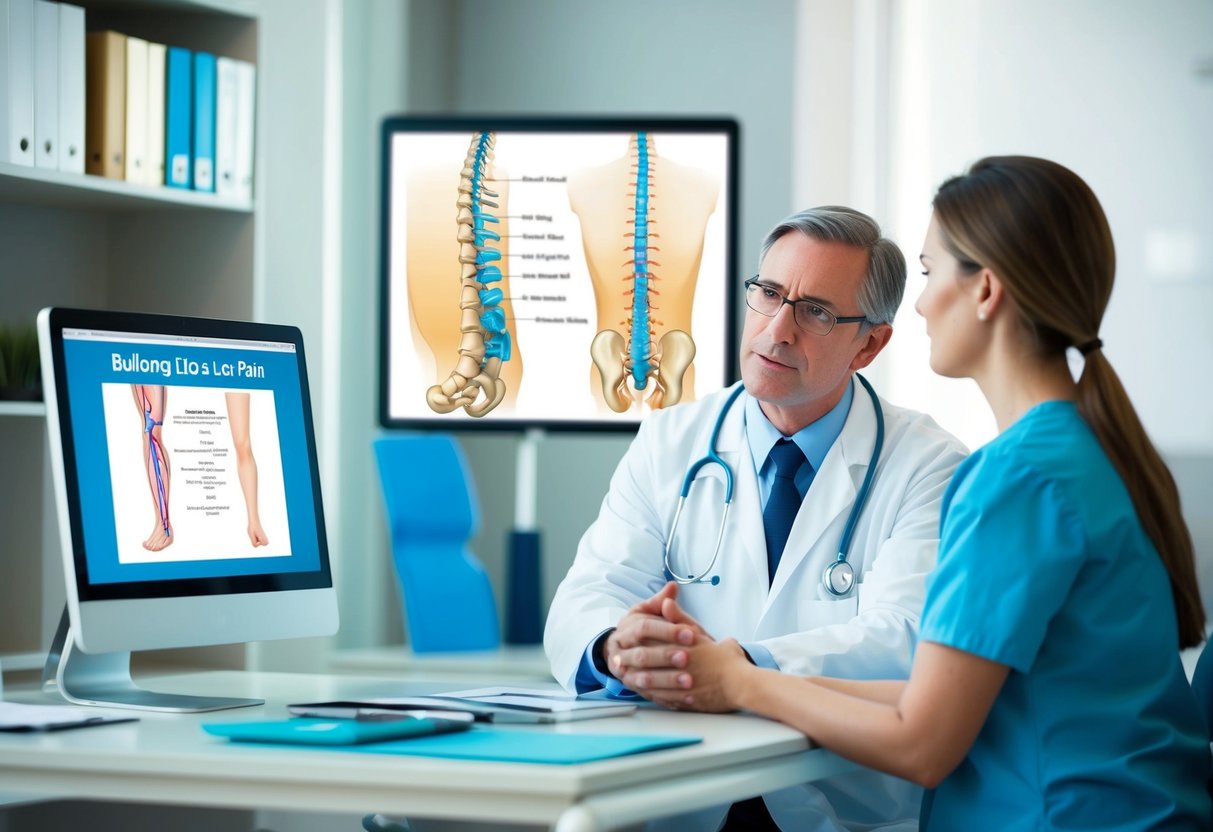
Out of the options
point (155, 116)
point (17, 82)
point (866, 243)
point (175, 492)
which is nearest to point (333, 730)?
point (175, 492)

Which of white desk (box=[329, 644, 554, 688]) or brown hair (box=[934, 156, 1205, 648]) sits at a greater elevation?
brown hair (box=[934, 156, 1205, 648])

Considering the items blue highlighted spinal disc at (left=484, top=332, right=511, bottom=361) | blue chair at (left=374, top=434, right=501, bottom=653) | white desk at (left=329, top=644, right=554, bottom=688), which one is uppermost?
blue highlighted spinal disc at (left=484, top=332, right=511, bottom=361)

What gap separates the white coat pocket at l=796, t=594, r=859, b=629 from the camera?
1720 millimetres

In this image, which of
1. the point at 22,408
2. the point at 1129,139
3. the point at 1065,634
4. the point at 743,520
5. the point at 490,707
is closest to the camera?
the point at 1065,634

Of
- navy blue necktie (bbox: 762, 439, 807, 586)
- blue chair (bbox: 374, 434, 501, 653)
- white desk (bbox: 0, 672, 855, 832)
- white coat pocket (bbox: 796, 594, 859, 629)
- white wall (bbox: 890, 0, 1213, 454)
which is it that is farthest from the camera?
white wall (bbox: 890, 0, 1213, 454)

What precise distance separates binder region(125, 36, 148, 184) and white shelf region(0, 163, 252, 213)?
0.04 meters

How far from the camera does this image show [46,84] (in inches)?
86.7

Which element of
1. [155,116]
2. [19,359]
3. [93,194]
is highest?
[155,116]

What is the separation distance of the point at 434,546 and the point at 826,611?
4.76ft

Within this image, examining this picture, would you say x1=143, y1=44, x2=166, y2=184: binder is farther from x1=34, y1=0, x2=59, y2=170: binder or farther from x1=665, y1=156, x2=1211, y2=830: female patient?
x1=665, y1=156, x2=1211, y2=830: female patient

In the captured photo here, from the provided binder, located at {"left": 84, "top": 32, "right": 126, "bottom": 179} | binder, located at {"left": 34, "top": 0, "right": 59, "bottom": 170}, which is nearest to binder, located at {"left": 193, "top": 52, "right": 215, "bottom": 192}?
binder, located at {"left": 84, "top": 32, "right": 126, "bottom": 179}

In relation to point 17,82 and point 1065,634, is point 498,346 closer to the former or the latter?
point 17,82

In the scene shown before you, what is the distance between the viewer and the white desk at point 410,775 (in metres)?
1.04

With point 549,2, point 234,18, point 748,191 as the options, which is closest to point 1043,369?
point 234,18
